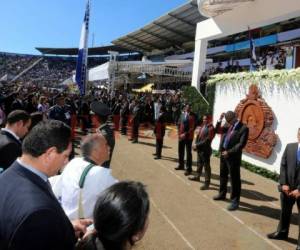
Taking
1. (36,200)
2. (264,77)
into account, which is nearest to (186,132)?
(264,77)

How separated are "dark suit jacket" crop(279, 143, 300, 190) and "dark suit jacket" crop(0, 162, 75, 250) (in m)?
4.93

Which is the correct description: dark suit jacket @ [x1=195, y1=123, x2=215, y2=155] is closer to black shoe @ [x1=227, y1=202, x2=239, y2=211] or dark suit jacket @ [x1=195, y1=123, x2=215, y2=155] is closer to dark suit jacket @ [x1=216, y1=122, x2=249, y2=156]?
dark suit jacket @ [x1=216, y1=122, x2=249, y2=156]

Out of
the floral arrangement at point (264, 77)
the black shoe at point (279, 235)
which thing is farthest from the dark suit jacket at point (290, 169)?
the floral arrangement at point (264, 77)

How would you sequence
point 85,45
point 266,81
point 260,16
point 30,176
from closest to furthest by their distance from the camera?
point 30,176
point 266,81
point 260,16
point 85,45

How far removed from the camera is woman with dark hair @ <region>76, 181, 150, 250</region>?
1.88 metres

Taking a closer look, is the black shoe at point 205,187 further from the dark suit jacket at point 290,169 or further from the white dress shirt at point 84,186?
the white dress shirt at point 84,186

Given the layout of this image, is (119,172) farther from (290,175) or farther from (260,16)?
(260,16)

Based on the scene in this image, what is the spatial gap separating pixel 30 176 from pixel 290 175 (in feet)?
16.5

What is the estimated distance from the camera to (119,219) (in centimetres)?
188

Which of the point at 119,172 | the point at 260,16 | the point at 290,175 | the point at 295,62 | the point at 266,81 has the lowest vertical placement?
the point at 119,172

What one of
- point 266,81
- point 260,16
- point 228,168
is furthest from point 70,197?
point 260,16

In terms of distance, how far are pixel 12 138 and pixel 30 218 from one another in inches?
115

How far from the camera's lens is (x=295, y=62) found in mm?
14492

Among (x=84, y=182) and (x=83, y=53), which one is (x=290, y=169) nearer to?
(x=84, y=182)
